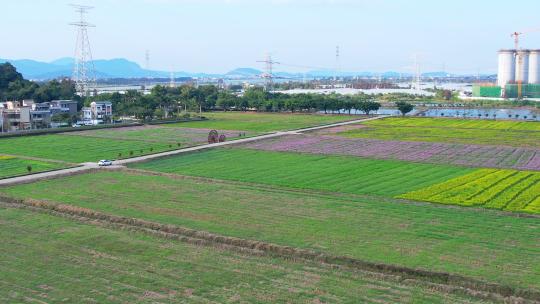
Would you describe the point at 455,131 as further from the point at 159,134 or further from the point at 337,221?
the point at 337,221

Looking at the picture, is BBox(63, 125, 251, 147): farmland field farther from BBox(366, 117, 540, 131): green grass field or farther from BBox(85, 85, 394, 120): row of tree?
BBox(366, 117, 540, 131): green grass field

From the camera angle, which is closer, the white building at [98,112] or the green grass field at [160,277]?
the green grass field at [160,277]

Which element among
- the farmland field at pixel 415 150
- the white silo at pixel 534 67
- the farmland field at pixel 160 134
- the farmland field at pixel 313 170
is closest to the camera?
the farmland field at pixel 313 170

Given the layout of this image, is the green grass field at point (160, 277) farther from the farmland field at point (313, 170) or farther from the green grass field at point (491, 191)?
the farmland field at point (313, 170)

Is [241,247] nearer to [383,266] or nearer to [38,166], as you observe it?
[383,266]

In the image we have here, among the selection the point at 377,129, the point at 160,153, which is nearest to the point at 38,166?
the point at 160,153

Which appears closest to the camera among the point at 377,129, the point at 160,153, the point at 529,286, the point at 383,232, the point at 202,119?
the point at 529,286

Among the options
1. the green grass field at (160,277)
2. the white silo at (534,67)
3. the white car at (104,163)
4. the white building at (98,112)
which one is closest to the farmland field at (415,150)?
the white car at (104,163)
